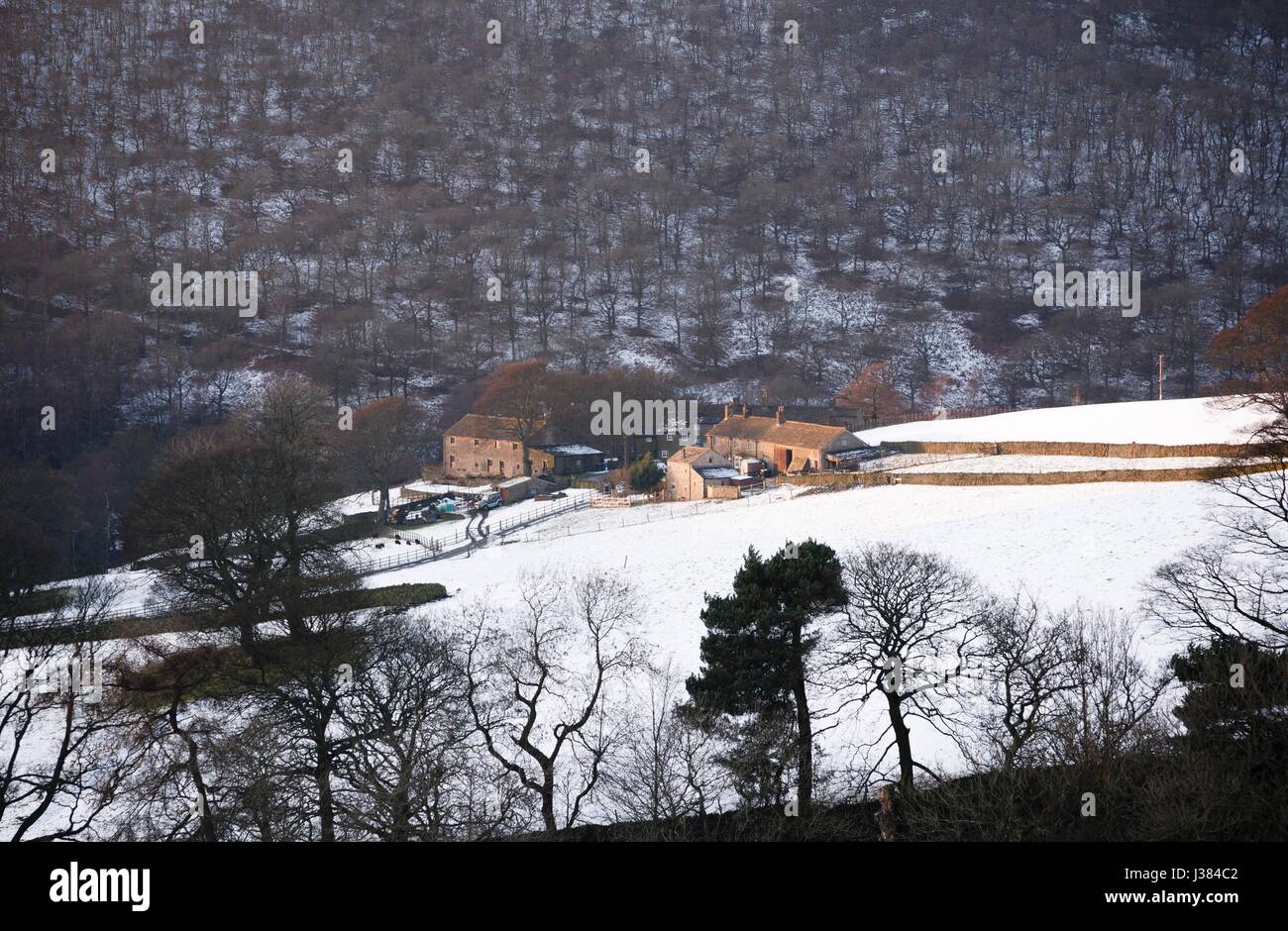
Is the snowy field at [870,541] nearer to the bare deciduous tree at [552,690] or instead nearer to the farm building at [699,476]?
the bare deciduous tree at [552,690]

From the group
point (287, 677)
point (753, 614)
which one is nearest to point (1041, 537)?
point (753, 614)

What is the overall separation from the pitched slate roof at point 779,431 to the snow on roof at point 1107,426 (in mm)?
3711

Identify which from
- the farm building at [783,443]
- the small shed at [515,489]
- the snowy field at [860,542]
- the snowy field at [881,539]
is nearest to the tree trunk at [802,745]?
the snowy field at [860,542]

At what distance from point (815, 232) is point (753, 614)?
145 m

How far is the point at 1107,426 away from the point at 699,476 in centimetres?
2108

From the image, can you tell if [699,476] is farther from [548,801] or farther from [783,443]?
[548,801]

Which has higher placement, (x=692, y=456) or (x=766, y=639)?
(x=692, y=456)

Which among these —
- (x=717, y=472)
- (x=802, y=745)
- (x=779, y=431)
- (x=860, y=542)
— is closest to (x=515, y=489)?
(x=717, y=472)

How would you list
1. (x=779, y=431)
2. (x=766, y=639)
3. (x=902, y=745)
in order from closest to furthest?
(x=902, y=745) < (x=766, y=639) < (x=779, y=431)

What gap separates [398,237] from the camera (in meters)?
151

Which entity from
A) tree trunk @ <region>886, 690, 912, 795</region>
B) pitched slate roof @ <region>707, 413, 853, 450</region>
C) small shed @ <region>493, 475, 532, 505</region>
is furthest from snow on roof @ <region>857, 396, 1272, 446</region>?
tree trunk @ <region>886, 690, 912, 795</region>

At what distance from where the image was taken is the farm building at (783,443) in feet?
179

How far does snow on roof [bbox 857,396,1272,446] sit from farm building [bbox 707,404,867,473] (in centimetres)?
355

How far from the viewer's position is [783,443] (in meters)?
56.6
